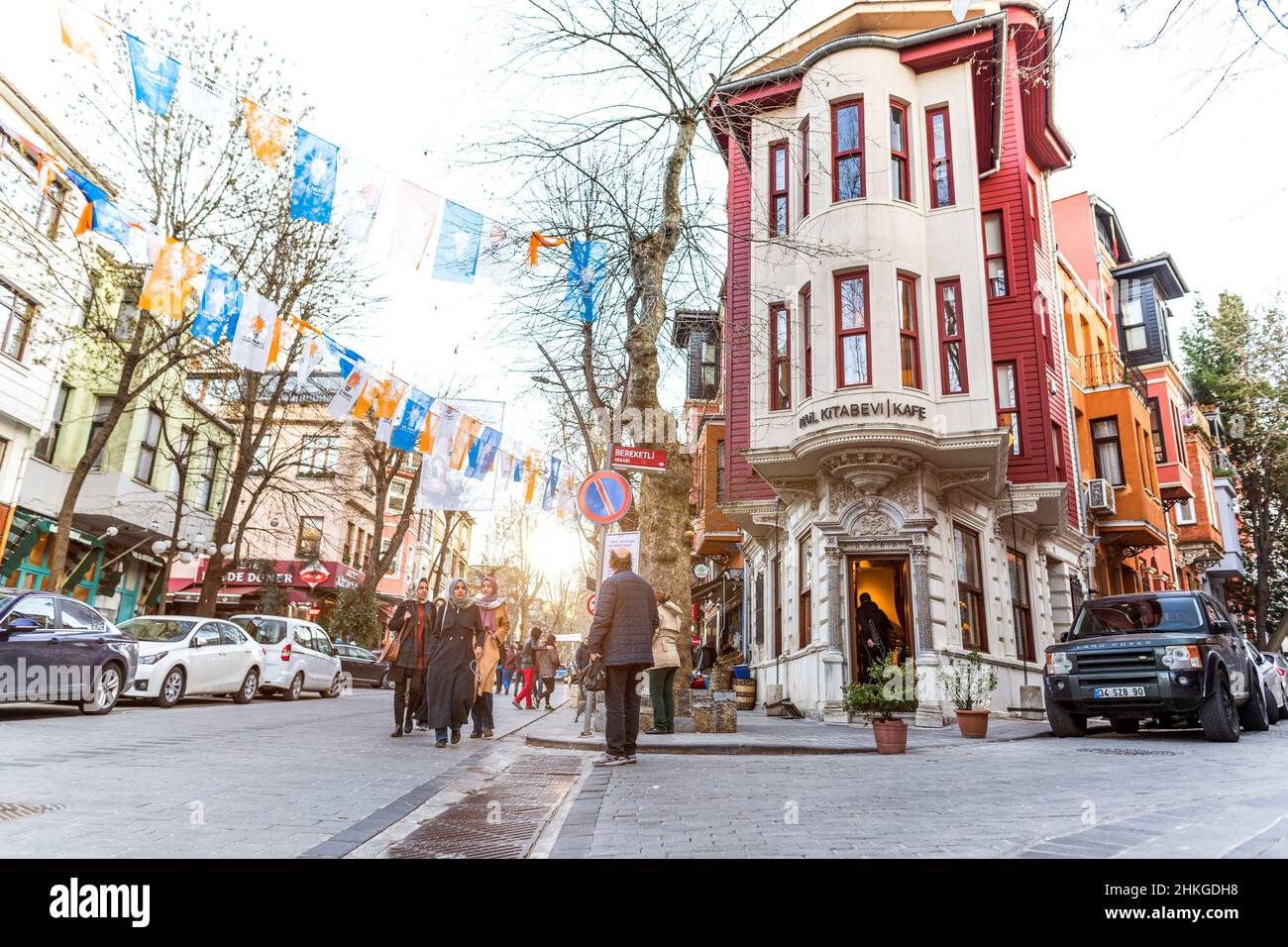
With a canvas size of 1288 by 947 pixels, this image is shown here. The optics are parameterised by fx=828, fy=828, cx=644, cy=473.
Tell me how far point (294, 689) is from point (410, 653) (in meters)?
10.0

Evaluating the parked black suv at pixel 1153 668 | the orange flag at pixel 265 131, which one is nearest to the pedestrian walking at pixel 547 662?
the parked black suv at pixel 1153 668

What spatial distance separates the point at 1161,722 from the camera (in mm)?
13977

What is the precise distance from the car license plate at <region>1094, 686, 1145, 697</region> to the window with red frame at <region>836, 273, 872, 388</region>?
6585 millimetres

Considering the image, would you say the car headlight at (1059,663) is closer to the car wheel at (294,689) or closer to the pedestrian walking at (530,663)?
the pedestrian walking at (530,663)

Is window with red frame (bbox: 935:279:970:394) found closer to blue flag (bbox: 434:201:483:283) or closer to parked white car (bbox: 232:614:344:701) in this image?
blue flag (bbox: 434:201:483:283)

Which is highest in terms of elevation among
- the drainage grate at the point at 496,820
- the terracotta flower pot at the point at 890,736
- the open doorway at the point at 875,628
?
the open doorway at the point at 875,628

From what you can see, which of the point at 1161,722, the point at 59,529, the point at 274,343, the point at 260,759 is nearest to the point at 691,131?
the point at 274,343

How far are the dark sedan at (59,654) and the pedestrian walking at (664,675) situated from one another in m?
7.86

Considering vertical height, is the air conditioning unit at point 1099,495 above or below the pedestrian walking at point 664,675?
above

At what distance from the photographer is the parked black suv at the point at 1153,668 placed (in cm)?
1009

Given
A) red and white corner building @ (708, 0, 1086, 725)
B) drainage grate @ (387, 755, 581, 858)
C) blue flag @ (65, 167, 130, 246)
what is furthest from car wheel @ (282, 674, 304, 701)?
drainage grate @ (387, 755, 581, 858)

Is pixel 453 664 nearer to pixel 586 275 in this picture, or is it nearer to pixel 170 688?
pixel 586 275

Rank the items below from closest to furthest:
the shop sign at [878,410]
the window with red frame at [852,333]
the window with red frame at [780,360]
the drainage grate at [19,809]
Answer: the drainage grate at [19,809], the shop sign at [878,410], the window with red frame at [852,333], the window with red frame at [780,360]

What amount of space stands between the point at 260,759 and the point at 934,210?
15.4m
